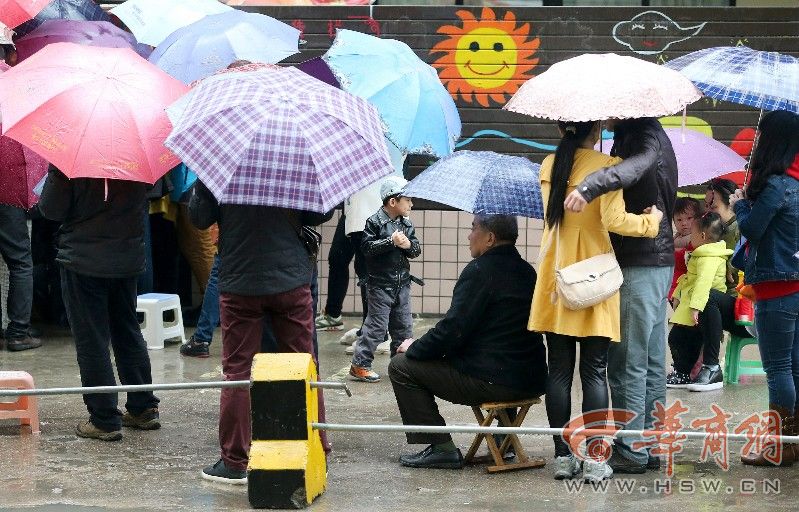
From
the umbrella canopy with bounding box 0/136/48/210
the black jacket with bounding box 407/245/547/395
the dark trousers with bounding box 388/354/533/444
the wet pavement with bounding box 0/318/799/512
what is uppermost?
the umbrella canopy with bounding box 0/136/48/210

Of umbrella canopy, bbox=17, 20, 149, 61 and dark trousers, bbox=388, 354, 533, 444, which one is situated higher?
umbrella canopy, bbox=17, 20, 149, 61

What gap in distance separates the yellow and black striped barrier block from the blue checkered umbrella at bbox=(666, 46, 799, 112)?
2499 mm

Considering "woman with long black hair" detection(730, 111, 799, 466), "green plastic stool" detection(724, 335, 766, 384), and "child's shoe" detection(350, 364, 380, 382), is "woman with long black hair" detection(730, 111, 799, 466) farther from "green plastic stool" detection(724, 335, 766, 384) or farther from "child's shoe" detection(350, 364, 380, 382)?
"child's shoe" detection(350, 364, 380, 382)

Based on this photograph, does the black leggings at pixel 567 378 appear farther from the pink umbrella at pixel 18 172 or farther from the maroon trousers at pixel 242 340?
the pink umbrella at pixel 18 172

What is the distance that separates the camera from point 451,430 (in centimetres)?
527

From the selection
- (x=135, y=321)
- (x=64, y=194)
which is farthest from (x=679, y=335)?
(x=64, y=194)

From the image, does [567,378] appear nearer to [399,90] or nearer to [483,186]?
[483,186]

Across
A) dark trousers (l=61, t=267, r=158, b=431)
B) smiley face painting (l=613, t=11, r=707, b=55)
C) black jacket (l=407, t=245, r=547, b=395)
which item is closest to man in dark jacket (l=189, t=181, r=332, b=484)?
black jacket (l=407, t=245, r=547, b=395)

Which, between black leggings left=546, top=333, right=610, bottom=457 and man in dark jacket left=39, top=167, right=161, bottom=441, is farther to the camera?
man in dark jacket left=39, top=167, right=161, bottom=441

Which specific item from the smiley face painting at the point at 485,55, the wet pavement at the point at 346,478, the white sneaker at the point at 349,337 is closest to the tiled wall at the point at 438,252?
the smiley face painting at the point at 485,55

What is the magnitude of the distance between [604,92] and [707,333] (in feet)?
9.87

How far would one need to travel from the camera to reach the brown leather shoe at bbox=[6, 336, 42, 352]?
903 centimetres

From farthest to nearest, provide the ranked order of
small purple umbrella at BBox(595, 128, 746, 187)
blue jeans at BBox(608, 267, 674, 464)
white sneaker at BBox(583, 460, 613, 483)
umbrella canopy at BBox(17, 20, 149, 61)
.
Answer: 1. umbrella canopy at BBox(17, 20, 149, 61)
2. small purple umbrella at BBox(595, 128, 746, 187)
3. blue jeans at BBox(608, 267, 674, 464)
4. white sneaker at BBox(583, 460, 613, 483)

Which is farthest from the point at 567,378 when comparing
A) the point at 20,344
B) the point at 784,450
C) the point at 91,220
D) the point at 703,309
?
the point at 20,344
